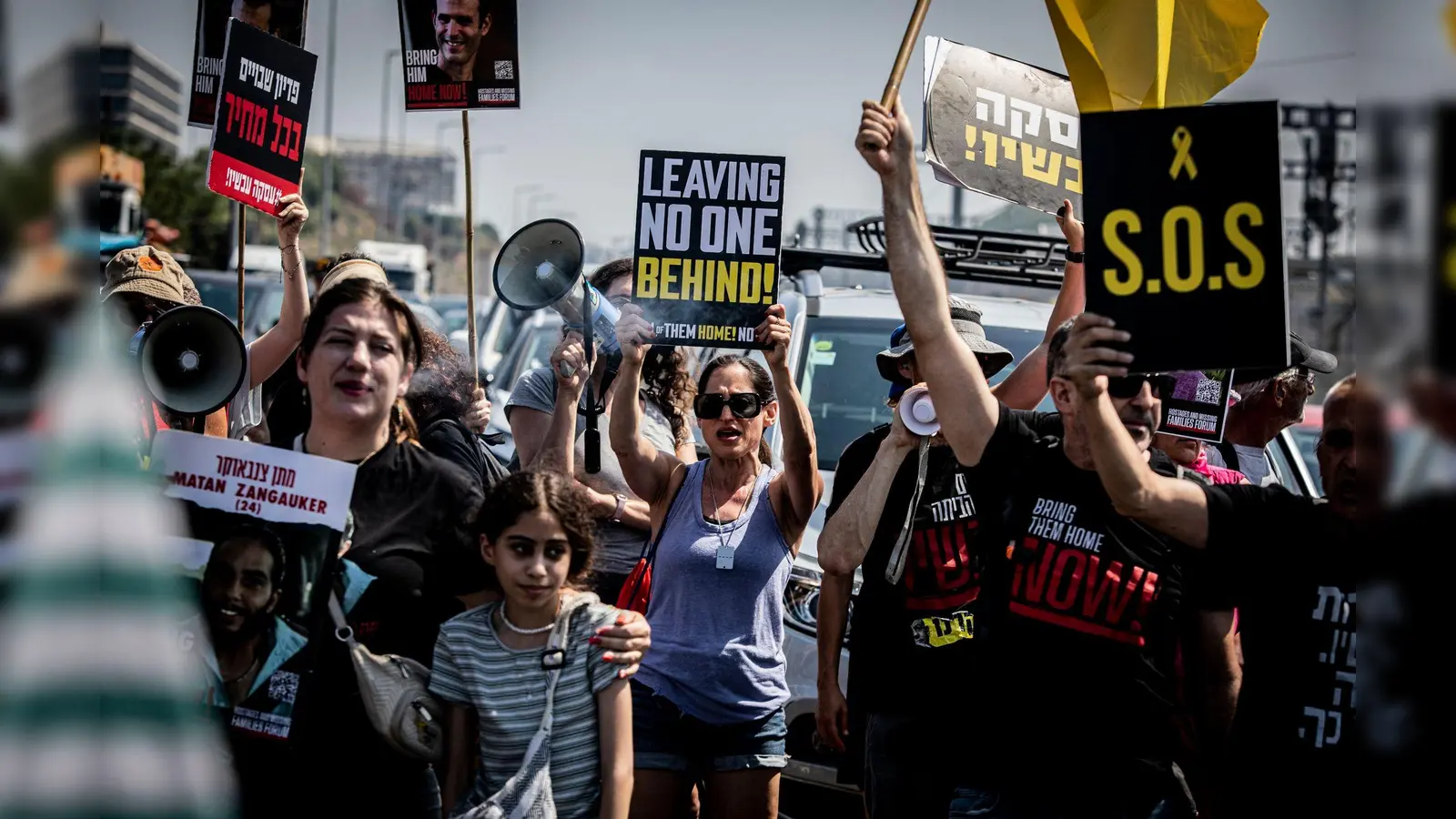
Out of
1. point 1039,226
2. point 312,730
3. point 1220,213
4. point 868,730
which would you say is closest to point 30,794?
point 312,730

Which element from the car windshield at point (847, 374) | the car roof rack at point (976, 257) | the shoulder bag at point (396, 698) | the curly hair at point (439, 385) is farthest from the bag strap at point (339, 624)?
the car roof rack at point (976, 257)

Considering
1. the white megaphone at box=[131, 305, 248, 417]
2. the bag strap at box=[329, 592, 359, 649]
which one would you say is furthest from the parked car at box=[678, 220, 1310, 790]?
the bag strap at box=[329, 592, 359, 649]

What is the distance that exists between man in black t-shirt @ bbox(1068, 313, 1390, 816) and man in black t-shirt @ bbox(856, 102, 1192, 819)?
33cm

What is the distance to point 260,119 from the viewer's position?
199 inches

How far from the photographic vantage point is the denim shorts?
4754 millimetres

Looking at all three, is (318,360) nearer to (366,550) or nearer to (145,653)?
(366,550)

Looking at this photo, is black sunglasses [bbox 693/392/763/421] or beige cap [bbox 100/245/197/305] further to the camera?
beige cap [bbox 100/245/197/305]

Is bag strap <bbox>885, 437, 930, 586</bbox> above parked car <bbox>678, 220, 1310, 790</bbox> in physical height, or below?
below

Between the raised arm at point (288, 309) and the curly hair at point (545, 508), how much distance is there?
1.25 meters

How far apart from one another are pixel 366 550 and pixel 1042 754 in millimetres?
1797

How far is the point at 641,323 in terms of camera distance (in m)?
4.95

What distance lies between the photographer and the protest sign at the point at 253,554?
11.5 ft

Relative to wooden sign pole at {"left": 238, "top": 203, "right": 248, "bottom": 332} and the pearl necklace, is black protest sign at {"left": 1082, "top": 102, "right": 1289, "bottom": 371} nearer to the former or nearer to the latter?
the pearl necklace

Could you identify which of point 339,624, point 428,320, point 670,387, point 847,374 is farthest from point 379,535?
point 847,374
